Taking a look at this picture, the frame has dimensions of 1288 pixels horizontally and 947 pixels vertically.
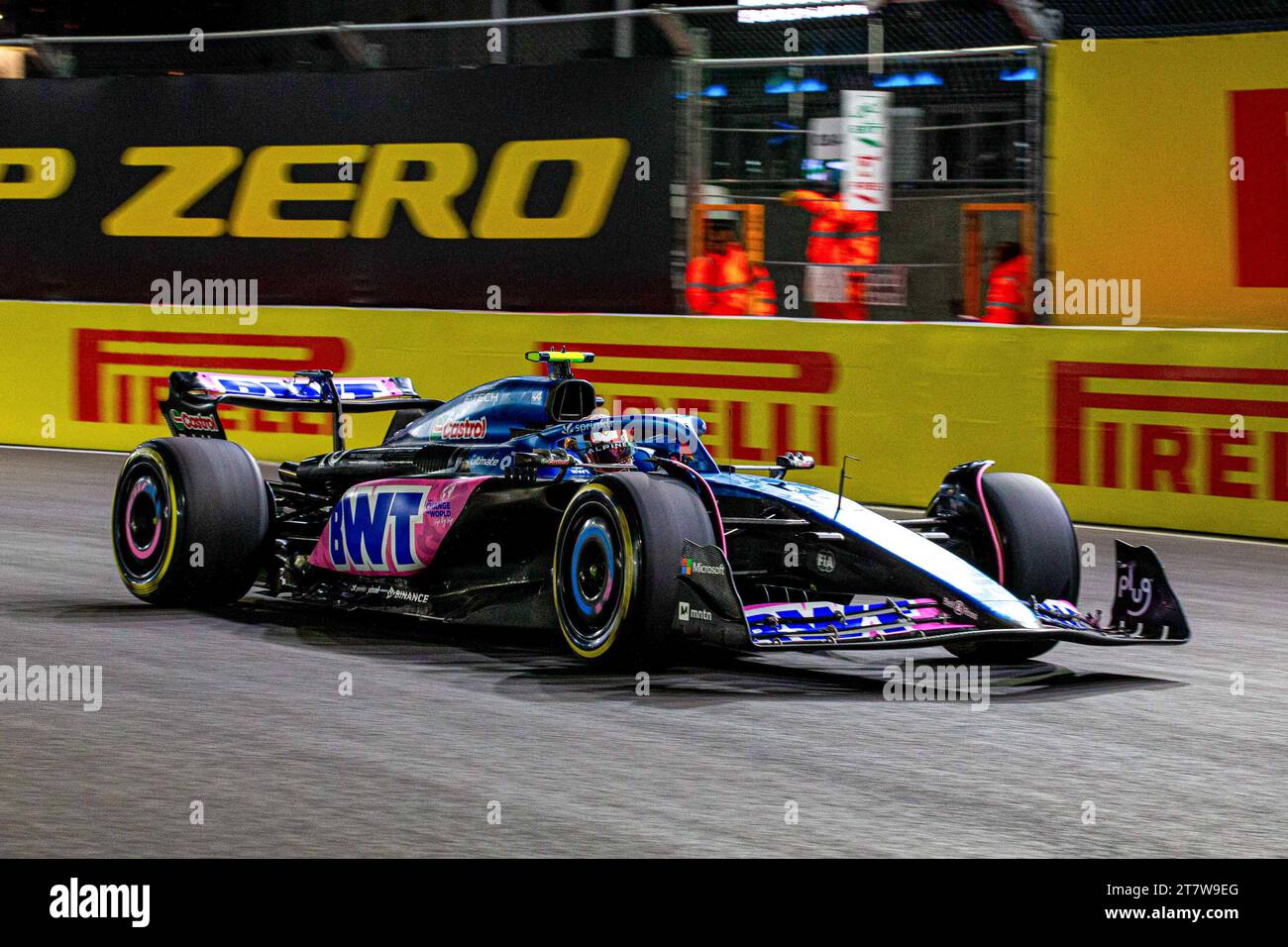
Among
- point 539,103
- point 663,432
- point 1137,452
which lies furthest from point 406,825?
point 539,103

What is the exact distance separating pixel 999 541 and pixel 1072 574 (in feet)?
1.10

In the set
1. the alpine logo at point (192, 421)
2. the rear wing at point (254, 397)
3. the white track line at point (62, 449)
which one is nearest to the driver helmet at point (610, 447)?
the rear wing at point (254, 397)

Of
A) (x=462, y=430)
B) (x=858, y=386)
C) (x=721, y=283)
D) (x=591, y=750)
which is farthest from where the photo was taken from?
(x=721, y=283)

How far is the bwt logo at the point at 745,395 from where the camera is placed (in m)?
12.7

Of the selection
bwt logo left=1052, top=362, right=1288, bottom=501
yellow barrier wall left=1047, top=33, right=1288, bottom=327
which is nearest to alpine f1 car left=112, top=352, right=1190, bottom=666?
bwt logo left=1052, top=362, right=1288, bottom=501

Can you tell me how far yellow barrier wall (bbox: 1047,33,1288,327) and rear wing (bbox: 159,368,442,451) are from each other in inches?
192

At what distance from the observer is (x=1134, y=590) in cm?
711

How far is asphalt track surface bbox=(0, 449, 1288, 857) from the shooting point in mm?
4844

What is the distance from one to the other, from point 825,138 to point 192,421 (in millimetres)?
5635

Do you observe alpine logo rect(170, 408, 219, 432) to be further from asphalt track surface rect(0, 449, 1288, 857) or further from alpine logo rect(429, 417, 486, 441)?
alpine logo rect(429, 417, 486, 441)

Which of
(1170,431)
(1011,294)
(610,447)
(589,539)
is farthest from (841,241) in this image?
(589,539)

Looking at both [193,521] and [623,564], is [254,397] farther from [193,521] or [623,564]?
[623,564]

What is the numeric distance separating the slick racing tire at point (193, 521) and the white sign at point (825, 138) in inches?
234

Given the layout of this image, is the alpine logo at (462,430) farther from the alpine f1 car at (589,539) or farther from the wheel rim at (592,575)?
the wheel rim at (592,575)
